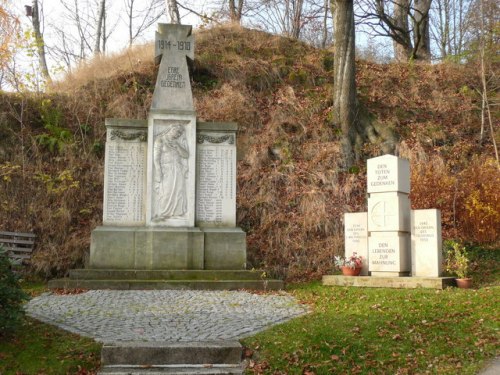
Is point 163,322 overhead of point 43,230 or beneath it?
beneath

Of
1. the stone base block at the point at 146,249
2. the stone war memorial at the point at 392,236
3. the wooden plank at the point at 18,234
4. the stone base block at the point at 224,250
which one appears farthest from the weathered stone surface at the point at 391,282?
the wooden plank at the point at 18,234

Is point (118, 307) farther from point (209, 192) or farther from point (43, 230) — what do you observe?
point (43, 230)

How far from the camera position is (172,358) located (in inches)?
241

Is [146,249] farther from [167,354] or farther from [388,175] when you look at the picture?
[167,354]

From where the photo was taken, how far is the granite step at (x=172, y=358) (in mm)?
5977

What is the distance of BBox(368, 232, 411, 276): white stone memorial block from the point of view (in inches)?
440

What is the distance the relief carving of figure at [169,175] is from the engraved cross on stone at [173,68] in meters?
0.70

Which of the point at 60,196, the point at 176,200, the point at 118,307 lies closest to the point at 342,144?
the point at 176,200

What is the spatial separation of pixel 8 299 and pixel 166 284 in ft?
14.5

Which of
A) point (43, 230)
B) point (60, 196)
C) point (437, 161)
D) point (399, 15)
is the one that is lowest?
point (43, 230)

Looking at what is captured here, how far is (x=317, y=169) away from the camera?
1630cm

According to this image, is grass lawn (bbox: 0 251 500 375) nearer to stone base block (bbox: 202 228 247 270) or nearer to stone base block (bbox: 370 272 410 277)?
stone base block (bbox: 370 272 410 277)

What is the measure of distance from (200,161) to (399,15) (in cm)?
1655

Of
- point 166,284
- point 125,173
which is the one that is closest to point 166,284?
point 166,284
